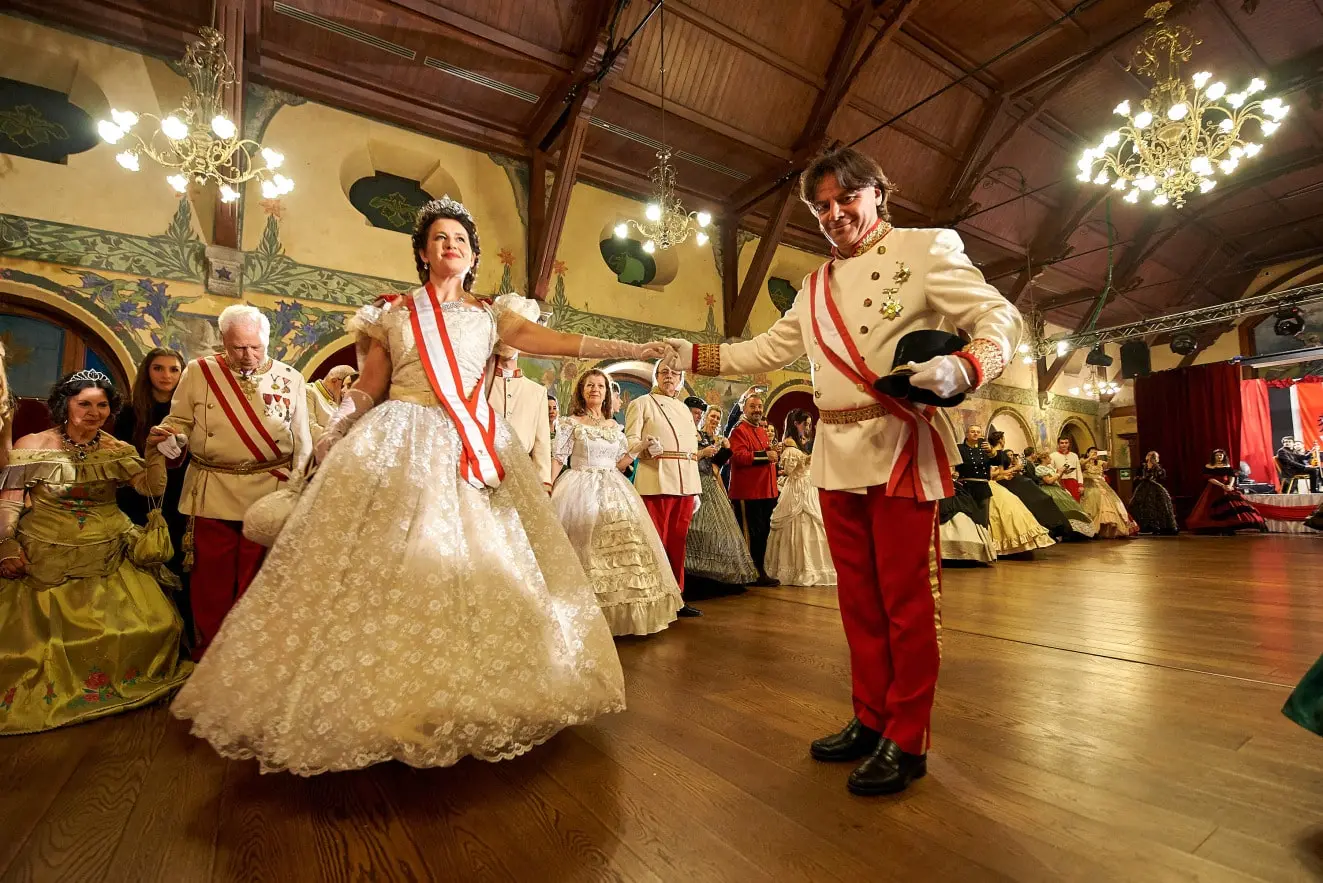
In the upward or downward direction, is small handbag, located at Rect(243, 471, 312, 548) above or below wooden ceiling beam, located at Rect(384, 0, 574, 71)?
below

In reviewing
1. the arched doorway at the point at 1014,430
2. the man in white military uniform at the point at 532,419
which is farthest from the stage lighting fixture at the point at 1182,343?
the man in white military uniform at the point at 532,419

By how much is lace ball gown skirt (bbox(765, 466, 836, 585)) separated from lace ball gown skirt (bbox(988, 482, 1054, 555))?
98.8 inches

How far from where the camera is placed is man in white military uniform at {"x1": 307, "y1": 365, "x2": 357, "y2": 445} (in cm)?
354

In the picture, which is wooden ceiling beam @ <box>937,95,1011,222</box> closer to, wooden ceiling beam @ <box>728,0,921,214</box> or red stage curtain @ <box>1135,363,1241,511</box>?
wooden ceiling beam @ <box>728,0,921,214</box>

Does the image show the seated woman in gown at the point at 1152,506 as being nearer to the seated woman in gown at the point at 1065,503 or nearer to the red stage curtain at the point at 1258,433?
the seated woman in gown at the point at 1065,503

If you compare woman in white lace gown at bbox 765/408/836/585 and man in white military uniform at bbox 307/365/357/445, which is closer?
man in white military uniform at bbox 307/365/357/445

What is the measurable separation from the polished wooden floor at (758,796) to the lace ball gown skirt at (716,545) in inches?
84.5

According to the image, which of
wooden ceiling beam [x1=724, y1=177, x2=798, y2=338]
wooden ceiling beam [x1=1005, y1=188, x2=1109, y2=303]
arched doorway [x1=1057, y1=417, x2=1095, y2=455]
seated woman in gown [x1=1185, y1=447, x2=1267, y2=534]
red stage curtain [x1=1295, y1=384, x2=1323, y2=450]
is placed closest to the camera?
wooden ceiling beam [x1=724, y1=177, x2=798, y2=338]

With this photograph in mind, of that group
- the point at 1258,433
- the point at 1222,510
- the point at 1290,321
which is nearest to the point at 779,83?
the point at 1222,510

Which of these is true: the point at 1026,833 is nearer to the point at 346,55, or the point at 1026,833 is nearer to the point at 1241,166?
the point at 346,55

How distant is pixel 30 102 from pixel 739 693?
7.67 meters

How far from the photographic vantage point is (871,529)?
162 centimetres

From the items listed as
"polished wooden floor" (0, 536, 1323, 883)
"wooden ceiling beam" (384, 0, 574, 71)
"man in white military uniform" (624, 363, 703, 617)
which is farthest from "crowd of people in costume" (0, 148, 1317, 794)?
"wooden ceiling beam" (384, 0, 574, 71)

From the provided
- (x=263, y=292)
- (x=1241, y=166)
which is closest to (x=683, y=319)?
(x=263, y=292)
